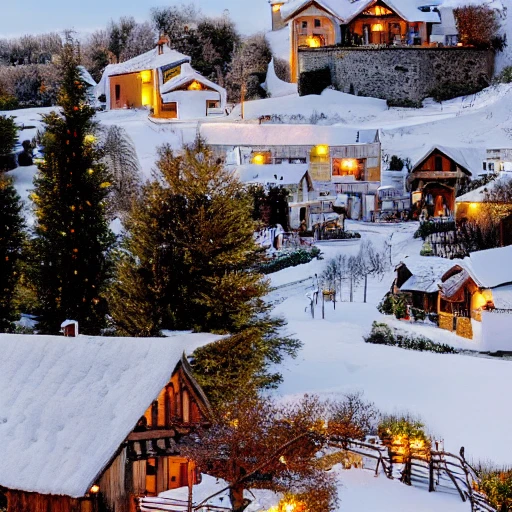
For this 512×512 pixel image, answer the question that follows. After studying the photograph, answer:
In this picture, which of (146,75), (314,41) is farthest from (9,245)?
(314,41)

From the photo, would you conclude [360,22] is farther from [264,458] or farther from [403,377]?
[264,458]

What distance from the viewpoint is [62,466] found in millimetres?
5977

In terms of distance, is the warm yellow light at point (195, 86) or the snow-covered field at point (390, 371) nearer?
the snow-covered field at point (390, 371)

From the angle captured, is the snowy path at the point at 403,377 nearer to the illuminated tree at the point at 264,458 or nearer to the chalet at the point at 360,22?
the illuminated tree at the point at 264,458

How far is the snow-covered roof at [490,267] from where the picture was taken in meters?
12.2

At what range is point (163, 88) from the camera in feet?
72.1

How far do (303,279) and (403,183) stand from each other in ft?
14.6

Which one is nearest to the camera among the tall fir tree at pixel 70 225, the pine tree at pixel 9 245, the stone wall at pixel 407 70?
the tall fir tree at pixel 70 225

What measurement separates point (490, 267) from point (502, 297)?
488 millimetres

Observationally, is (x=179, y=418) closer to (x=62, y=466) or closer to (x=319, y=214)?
(x=62, y=466)

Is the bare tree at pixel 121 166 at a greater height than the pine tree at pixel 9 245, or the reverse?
the bare tree at pixel 121 166

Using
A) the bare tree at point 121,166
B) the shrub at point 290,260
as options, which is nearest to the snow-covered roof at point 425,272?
the shrub at point 290,260

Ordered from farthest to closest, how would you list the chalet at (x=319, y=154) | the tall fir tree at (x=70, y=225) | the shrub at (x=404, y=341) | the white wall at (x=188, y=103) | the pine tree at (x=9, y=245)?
the white wall at (x=188, y=103) → the chalet at (x=319, y=154) → the shrub at (x=404, y=341) → the pine tree at (x=9, y=245) → the tall fir tree at (x=70, y=225)

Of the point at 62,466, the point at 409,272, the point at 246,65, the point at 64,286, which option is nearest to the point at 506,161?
the point at 409,272
